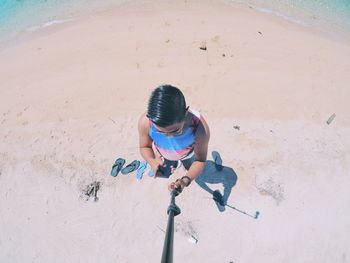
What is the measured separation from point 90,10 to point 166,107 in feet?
23.4

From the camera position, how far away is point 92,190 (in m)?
4.50

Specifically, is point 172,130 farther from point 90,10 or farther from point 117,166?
point 90,10

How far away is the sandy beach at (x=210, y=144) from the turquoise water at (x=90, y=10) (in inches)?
36.8

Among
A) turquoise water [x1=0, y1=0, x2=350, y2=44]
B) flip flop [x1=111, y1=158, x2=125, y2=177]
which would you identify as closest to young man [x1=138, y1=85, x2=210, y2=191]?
flip flop [x1=111, y1=158, x2=125, y2=177]

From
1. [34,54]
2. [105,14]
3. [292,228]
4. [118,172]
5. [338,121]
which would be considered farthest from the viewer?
[105,14]

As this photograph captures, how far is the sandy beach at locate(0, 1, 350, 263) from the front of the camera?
4.10m

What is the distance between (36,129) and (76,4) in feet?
15.8

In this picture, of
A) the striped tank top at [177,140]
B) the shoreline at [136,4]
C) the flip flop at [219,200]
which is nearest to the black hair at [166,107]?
the striped tank top at [177,140]

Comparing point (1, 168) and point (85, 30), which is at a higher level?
point (85, 30)

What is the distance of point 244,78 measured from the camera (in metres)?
5.63

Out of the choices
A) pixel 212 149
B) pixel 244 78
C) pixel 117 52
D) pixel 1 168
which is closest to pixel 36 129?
pixel 1 168

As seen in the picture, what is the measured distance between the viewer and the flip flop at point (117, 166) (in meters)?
4.58

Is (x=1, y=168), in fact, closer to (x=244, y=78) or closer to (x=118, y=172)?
(x=118, y=172)

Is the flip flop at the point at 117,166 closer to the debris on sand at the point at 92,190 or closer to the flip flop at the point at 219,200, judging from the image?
the debris on sand at the point at 92,190
